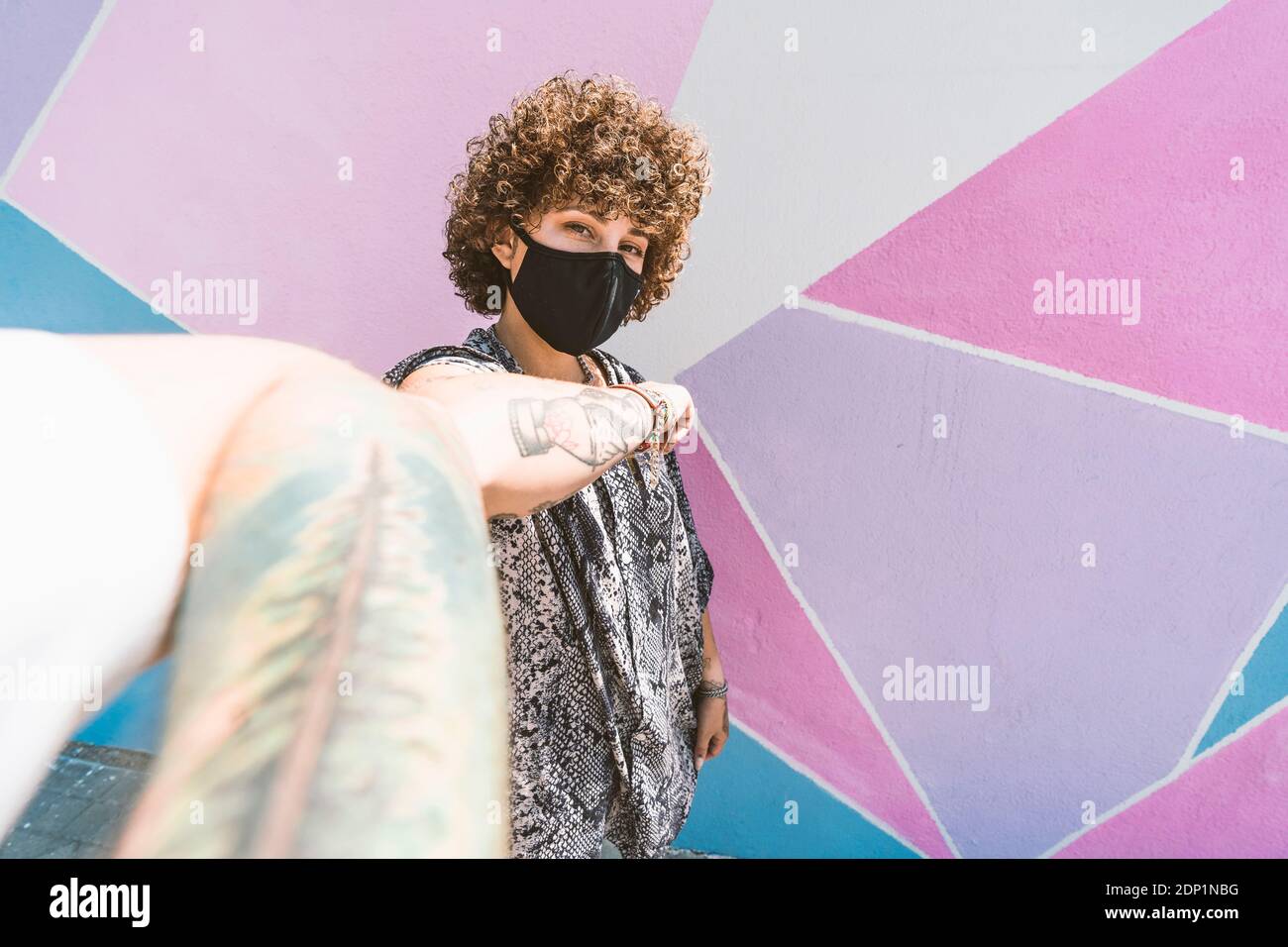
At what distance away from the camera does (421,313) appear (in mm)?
1614

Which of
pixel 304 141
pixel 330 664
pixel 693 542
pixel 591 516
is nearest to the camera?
pixel 330 664

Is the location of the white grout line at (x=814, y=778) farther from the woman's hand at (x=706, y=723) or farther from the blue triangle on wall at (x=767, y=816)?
the woman's hand at (x=706, y=723)

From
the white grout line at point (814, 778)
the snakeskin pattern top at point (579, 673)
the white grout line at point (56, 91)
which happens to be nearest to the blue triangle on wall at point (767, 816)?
the white grout line at point (814, 778)

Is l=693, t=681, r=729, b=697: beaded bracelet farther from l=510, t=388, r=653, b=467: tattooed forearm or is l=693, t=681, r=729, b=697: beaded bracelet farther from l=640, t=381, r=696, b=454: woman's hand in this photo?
l=510, t=388, r=653, b=467: tattooed forearm

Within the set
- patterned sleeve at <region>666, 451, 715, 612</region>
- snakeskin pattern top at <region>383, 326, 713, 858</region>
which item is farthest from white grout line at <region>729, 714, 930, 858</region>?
snakeskin pattern top at <region>383, 326, 713, 858</region>

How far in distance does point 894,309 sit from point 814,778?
1.05 meters

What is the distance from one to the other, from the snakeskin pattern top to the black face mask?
98 mm

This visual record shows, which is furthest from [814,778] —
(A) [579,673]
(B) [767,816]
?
(A) [579,673]

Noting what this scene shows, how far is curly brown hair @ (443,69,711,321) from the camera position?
3.91 ft

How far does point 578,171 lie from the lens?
3.85 ft

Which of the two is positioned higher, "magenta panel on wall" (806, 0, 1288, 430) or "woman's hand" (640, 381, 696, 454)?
"magenta panel on wall" (806, 0, 1288, 430)

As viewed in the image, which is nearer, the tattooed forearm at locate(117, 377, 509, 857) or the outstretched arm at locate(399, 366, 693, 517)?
the tattooed forearm at locate(117, 377, 509, 857)

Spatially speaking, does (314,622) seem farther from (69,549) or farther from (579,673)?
(579,673)

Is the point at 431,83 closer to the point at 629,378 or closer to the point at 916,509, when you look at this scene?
the point at 629,378
